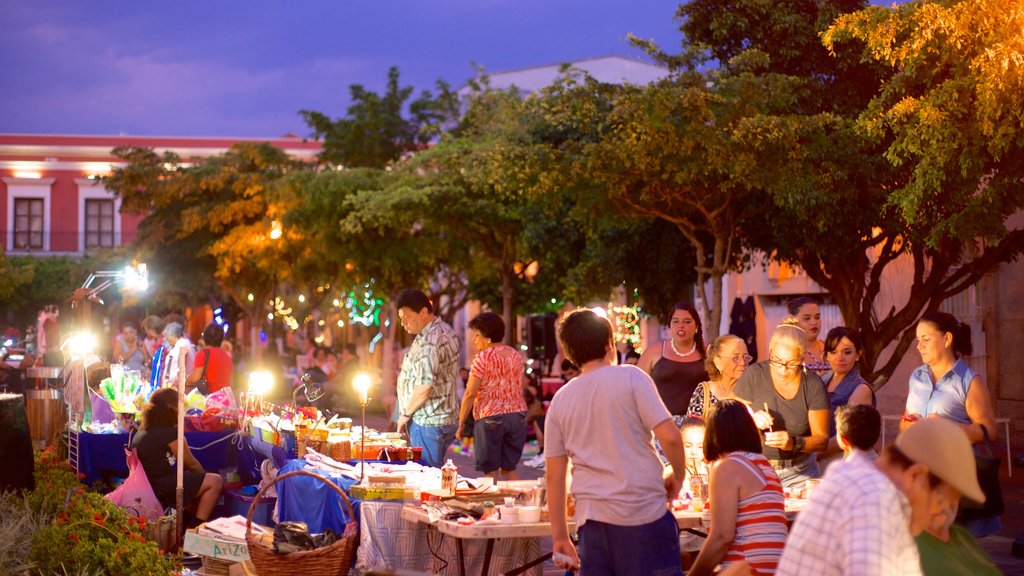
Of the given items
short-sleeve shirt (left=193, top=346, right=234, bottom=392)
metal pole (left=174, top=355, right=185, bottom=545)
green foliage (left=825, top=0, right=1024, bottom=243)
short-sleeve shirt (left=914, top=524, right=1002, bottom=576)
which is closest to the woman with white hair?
short-sleeve shirt (left=193, top=346, right=234, bottom=392)

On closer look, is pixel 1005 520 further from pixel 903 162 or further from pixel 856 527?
pixel 856 527

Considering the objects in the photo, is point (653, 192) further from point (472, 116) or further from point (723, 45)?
point (472, 116)

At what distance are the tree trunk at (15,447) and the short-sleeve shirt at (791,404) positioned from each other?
5276 mm

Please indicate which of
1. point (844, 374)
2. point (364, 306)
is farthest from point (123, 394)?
point (364, 306)

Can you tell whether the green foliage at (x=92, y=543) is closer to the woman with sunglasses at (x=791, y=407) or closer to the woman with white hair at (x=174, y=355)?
the woman with white hair at (x=174, y=355)

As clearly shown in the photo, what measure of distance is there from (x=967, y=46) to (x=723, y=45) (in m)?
5.71

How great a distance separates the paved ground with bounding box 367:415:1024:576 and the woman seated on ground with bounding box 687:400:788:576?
153 inches

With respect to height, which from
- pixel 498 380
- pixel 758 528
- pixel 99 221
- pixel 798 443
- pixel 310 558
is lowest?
pixel 310 558

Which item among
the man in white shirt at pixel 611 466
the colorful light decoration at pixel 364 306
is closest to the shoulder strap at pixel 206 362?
the man in white shirt at pixel 611 466

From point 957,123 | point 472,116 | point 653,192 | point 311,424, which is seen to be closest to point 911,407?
point 311,424

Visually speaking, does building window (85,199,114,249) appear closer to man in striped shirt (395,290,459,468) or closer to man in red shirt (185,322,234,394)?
man in red shirt (185,322,234,394)

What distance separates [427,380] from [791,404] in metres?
3.01

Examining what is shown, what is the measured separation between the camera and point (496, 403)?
29.9 feet

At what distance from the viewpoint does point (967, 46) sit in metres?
11.5
